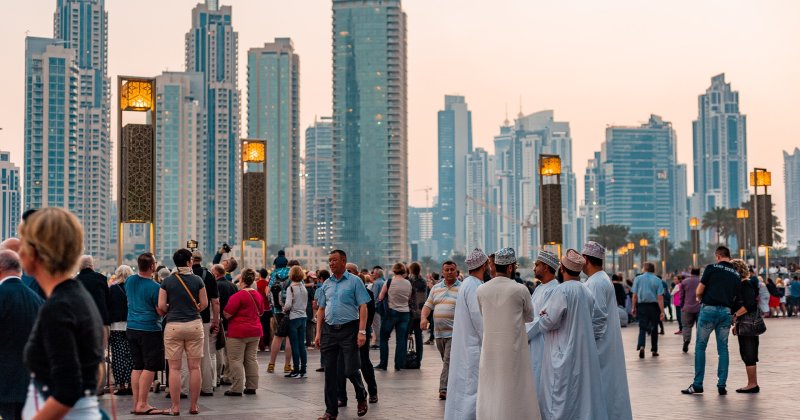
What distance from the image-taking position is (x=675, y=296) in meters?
31.0

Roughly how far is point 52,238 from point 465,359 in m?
6.05

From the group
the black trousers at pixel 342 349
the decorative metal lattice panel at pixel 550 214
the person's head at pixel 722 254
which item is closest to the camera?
the black trousers at pixel 342 349

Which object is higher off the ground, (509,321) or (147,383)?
(509,321)

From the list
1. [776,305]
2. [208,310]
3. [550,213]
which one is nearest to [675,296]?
[550,213]

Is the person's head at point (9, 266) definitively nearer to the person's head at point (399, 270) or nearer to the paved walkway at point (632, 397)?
the paved walkway at point (632, 397)

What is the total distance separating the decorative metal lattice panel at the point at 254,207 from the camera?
95.0 ft

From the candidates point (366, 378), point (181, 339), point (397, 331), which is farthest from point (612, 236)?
point (181, 339)

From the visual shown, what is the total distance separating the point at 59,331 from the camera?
471 centimetres

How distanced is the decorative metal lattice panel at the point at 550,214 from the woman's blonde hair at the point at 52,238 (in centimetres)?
2625

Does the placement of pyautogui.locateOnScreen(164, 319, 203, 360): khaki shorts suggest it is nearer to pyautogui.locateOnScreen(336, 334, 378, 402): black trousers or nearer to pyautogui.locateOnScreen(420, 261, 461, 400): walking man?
pyautogui.locateOnScreen(336, 334, 378, 402): black trousers

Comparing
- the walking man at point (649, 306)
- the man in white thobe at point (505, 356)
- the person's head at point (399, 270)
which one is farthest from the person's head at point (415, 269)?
the man in white thobe at point (505, 356)

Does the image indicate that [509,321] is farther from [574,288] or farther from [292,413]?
[292,413]

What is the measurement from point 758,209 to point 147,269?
93.0 feet

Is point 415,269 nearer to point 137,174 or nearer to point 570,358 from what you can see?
point 137,174
